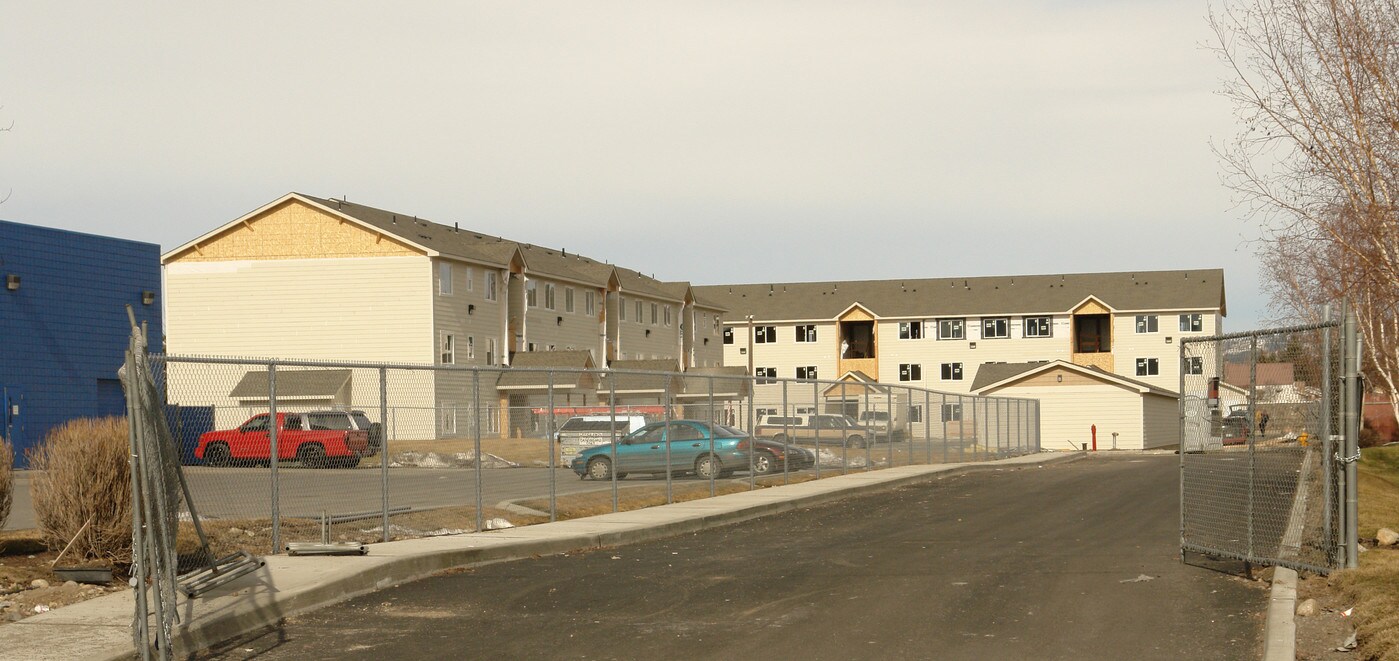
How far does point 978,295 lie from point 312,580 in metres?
79.3

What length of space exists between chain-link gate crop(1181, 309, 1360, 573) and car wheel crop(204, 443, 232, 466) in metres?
9.09

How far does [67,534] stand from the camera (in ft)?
40.1

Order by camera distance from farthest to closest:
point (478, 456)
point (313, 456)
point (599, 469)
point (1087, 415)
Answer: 1. point (1087, 415)
2. point (599, 469)
3. point (478, 456)
4. point (313, 456)

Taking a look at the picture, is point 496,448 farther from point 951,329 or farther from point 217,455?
point 951,329

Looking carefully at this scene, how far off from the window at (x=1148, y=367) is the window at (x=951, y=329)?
1061cm

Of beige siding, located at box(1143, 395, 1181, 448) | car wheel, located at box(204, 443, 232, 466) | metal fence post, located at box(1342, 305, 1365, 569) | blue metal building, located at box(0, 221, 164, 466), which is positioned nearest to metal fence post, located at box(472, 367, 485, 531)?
car wheel, located at box(204, 443, 232, 466)

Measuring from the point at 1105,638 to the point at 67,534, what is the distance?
28.7ft

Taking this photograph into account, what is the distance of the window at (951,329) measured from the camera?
8725 centimetres

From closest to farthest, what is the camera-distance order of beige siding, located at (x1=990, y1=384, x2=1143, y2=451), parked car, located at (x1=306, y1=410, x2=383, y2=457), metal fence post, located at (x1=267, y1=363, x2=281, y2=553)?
metal fence post, located at (x1=267, y1=363, x2=281, y2=553) < parked car, located at (x1=306, y1=410, x2=383, y2=457) < beige siding, located at (x1=990, y1=384, x2=1143, y2=451)

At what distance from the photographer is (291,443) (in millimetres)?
14289

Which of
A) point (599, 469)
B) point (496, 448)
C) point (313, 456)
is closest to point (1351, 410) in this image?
point (313, 456)

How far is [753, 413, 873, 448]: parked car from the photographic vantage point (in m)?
30.5

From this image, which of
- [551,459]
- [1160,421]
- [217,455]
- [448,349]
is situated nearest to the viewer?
[217,455]

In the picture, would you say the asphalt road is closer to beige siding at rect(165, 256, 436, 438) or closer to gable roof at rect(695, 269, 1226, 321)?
beige siding at rect(165, 256, 436, 438)
